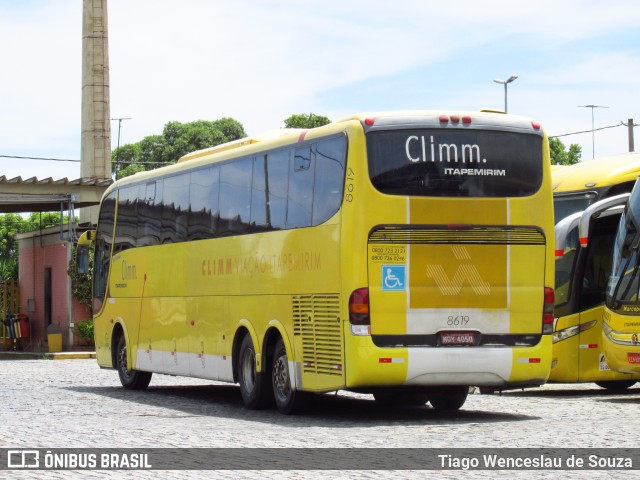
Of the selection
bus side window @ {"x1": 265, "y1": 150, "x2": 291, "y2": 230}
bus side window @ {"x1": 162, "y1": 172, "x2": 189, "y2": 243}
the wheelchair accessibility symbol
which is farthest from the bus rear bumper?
bus side window @ {"x1": 162, "y1": 172, "x2": 189, "y2": 243}

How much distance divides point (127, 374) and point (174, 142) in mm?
81055

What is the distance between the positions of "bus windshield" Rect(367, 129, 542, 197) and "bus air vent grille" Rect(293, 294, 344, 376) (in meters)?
1.60

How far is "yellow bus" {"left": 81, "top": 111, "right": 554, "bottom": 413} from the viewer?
15617mm

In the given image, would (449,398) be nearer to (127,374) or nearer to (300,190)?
(300,190)

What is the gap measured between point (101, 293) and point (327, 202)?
34.1 feet

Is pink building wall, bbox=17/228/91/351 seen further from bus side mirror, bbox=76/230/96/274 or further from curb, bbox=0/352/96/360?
bus side mirror, bbox=76/230/96/274

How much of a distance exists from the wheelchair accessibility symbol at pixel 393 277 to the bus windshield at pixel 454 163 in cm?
86

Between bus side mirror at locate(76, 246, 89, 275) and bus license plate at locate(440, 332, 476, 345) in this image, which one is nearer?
bus license plate at locate(440, 332, 476, 345)

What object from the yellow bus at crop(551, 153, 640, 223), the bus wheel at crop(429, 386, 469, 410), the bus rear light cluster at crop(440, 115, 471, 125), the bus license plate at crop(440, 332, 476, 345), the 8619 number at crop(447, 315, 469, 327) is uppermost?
the bus rear light cluster at crop(440, 115, 471, 125)

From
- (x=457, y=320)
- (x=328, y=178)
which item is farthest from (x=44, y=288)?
(x=457, y=320)

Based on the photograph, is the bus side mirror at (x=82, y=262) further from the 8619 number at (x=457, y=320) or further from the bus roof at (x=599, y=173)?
the 8619 number at (x=457, y=320)

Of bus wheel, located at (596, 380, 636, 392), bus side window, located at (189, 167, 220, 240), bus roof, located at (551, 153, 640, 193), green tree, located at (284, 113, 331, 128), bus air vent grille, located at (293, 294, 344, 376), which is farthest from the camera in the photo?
green tree, located at (284, 113, 331, 128)

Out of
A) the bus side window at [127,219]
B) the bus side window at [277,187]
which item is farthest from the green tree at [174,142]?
the bus side window at [277,187]

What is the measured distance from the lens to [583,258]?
21.6 meters
